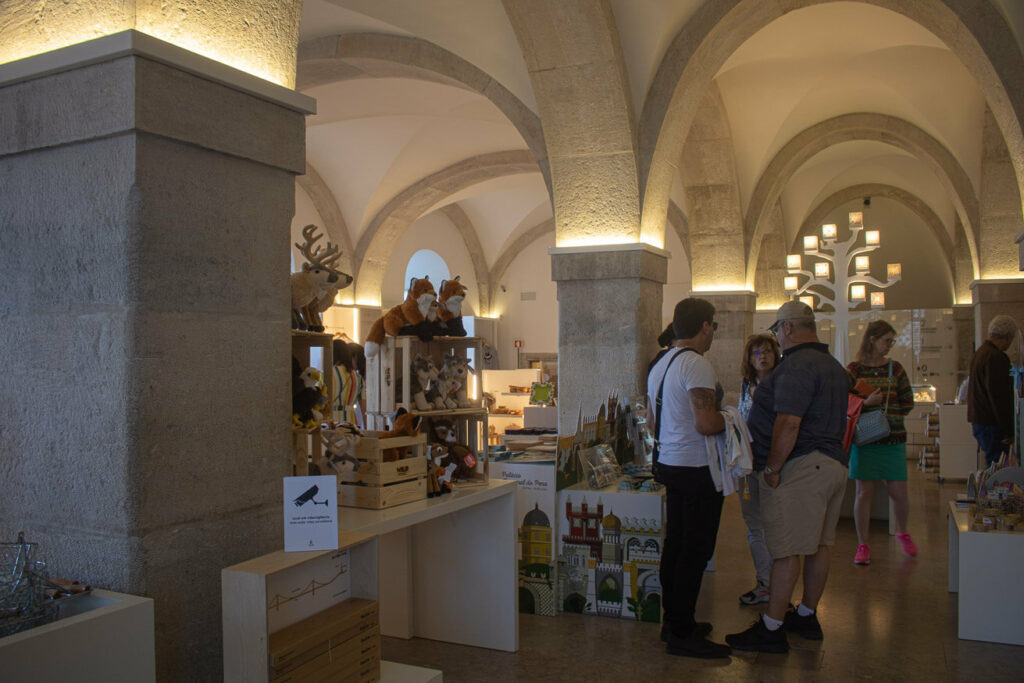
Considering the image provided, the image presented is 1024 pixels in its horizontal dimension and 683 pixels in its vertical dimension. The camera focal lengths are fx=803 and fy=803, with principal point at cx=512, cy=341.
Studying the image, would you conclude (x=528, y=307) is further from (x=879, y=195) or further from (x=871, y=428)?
(x=871, y=428)

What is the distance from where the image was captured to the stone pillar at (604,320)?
252 inches

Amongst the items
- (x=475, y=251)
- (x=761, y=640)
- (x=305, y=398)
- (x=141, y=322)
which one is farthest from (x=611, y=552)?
(x=475, y=251)

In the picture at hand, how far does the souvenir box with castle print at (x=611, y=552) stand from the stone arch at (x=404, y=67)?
13.2ft

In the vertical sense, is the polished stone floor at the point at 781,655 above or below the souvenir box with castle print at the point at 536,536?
below

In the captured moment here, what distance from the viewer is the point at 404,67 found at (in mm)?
9281

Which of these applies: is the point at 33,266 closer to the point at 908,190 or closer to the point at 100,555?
the point at 100,555

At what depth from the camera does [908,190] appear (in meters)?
16.9

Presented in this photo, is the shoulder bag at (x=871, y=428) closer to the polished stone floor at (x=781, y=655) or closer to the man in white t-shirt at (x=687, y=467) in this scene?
the polished stone floor at (x=781, y=655)

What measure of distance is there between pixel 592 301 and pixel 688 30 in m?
2.32

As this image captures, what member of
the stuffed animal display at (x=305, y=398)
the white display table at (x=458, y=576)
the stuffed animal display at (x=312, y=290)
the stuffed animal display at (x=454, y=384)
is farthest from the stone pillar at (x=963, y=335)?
the stuffed animal display at (x=305, y=398)

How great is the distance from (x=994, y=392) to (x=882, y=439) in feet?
3.91

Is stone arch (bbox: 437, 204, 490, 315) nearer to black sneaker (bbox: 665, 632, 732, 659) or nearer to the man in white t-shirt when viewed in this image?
the man in white t-shirt

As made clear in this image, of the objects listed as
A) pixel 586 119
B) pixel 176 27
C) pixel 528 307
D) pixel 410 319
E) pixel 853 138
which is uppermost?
pixel 853 138

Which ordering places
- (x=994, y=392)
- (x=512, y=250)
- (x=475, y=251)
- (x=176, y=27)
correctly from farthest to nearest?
1. (x=512, y=250)
2. (x=475, y=251)
3. (x=994, y=392)
4. (x=176, y=27)
